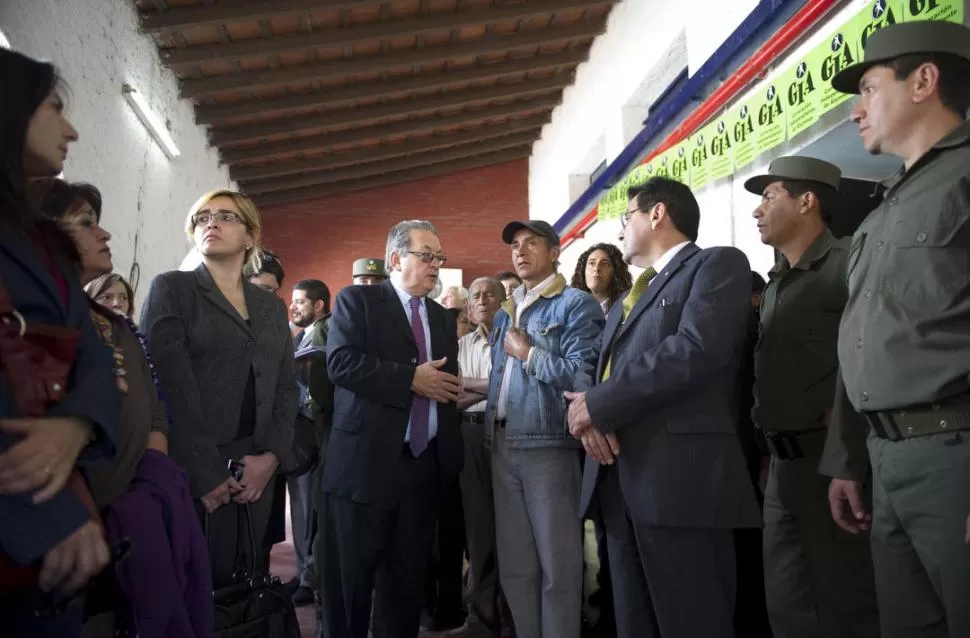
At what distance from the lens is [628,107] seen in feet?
18.8

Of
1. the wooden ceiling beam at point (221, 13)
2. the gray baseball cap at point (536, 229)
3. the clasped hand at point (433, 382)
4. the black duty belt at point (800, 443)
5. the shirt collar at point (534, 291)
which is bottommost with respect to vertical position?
the black duty belt at point (800, 443)

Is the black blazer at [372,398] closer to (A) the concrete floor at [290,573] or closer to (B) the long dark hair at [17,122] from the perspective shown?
(A) the concrete floor at [290,573]

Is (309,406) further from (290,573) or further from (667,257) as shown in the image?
(667,257)

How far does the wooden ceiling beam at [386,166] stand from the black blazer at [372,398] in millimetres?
5865

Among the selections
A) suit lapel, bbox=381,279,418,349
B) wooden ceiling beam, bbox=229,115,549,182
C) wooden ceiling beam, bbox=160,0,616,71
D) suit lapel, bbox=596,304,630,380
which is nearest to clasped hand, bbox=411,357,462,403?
suit lapel, bbox=381,279,418,349

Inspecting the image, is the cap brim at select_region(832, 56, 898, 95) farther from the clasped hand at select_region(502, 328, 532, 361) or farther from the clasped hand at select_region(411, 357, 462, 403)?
the clasped hand at select_region(411, 357, 462, 403)

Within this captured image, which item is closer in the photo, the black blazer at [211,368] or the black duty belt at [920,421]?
the black duty belt at [920,421]

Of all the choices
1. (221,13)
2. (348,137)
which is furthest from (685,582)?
(348,137)

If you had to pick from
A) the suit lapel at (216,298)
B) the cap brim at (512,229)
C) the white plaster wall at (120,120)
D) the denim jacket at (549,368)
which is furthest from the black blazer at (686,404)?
the white plaster wall at (120,120)

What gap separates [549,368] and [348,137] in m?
5.35

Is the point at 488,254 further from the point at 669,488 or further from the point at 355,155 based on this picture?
the point at 669,488

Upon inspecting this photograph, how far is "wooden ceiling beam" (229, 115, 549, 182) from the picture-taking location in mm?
7402

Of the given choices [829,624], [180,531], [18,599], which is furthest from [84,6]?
[829,624]

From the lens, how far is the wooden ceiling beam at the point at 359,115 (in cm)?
630
